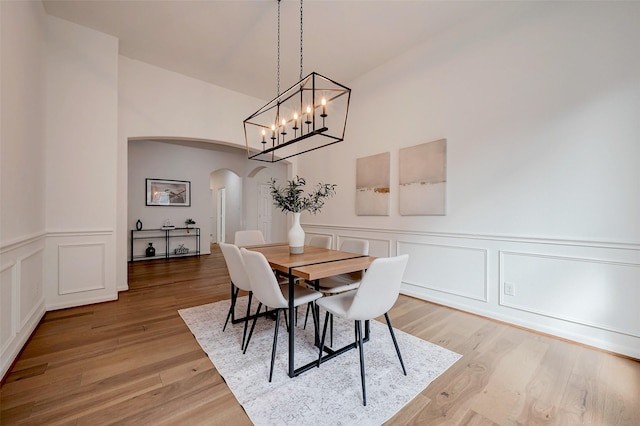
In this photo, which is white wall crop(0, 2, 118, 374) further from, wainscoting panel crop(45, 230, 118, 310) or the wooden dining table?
the wooden dining table

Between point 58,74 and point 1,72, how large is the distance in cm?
163

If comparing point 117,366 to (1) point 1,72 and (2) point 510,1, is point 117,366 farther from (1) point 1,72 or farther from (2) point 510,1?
(2) point 510,1

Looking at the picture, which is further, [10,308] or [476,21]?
[476,21]

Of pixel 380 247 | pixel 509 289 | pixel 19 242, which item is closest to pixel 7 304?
pixel 19 242

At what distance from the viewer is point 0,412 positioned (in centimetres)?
145

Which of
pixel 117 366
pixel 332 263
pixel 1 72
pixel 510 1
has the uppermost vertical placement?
pixel 510 1

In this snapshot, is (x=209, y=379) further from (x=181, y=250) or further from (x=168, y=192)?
(x=168, y=192)

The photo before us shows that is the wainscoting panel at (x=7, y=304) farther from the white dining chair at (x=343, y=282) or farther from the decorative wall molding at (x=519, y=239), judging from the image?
the decorative wall molding at (x=519, y=239)

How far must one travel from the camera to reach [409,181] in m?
3.48

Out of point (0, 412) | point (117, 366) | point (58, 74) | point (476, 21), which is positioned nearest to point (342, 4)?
point (476, 21)

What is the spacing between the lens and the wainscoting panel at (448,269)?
2.91 m

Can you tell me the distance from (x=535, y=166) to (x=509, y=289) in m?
1.23

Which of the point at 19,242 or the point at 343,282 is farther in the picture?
the point at 343,282

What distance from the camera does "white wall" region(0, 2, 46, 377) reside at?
183 centimetres
